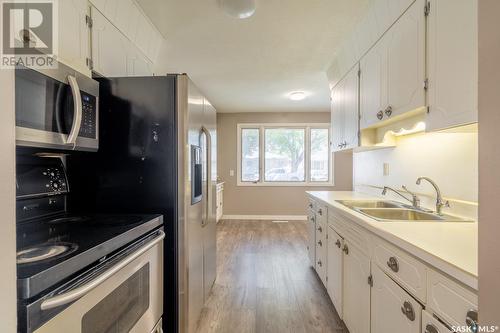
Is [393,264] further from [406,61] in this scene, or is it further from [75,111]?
[75,111]

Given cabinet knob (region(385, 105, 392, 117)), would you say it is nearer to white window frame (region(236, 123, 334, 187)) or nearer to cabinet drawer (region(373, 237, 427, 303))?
cabinet drawer (region(373, 237, 427, 303))

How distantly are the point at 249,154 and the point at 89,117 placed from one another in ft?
14.1

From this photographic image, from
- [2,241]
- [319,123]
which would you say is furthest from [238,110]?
[2,241]

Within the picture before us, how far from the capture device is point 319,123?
210 inches

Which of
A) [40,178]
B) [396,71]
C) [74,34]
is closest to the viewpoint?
[40,178]

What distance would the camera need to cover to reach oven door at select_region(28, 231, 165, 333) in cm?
70

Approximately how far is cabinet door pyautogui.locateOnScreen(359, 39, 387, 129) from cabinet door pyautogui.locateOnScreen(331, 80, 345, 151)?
495 millimetres

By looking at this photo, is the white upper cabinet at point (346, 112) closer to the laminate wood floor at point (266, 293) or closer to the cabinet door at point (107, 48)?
the laminate wood floor at point (266, 293)

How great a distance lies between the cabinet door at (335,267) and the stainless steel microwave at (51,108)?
1716mm

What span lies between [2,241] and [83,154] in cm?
117

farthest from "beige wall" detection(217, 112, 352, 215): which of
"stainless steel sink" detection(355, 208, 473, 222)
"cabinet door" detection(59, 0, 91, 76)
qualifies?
"cabinet door" detection(59, 0, 91, 76)

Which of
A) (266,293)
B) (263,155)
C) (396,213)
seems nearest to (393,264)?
(396,213)

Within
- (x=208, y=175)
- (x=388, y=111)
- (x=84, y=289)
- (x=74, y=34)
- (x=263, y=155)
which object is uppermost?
(x=74, y=34)

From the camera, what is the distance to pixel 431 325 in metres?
0.84
